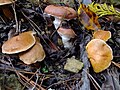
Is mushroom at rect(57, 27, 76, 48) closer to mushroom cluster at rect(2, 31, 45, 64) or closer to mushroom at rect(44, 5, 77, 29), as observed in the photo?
mushroom at rect(44, 5, 77, 29)

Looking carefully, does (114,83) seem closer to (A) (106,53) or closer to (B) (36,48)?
(A) (106,53)

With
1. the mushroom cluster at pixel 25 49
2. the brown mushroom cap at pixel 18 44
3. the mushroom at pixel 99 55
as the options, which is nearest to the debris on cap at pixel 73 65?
the mushroom at pixel 99 55

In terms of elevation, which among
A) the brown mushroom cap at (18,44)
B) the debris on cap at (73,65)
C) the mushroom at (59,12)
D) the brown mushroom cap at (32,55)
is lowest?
the debris on cap at (73,65)

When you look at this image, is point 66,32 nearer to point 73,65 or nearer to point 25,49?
point 73,65

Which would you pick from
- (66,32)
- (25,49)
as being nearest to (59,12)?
(66,32)

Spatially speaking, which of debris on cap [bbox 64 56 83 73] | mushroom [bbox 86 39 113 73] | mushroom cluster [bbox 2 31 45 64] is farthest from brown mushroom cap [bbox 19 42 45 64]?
mushroom [bbox 86 39 113 73]

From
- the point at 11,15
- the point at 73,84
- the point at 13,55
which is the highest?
the point at 11,15

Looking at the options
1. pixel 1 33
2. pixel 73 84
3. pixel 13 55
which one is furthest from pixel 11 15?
pixel 73 84

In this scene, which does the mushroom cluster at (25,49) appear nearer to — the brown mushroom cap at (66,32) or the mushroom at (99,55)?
the brown mushroom cap at (66,32)
